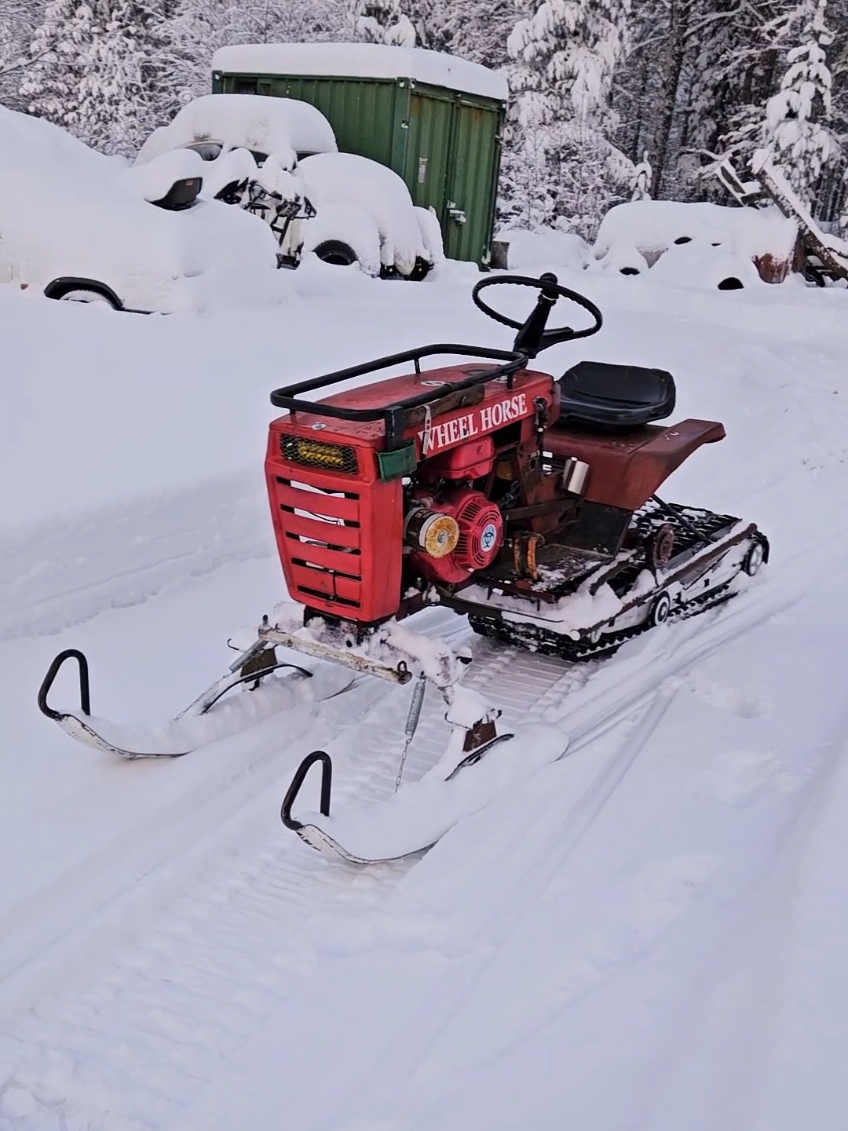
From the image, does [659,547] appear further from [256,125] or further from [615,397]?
[256,125]

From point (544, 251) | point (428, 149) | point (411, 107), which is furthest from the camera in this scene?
point (544, 251)

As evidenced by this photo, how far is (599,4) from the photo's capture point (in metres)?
19.6

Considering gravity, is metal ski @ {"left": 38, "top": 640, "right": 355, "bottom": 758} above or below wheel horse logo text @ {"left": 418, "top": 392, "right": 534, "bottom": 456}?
below

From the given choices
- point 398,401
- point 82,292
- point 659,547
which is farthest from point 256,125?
point 398,401

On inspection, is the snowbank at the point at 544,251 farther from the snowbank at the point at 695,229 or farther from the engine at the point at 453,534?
the engine at the point at 453,534

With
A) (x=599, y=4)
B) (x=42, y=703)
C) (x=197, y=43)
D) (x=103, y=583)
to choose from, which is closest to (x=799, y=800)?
(x=42, y=703)

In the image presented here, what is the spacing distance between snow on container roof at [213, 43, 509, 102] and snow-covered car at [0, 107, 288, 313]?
5313 millimetres

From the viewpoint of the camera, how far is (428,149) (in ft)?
40.1

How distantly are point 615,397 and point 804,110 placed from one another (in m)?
14.5

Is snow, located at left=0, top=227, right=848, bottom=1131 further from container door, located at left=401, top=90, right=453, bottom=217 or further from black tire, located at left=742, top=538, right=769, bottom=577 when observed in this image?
container door, located at left=401, top=90, right=453, bottom=217

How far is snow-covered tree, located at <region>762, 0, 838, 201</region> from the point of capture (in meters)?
16.6

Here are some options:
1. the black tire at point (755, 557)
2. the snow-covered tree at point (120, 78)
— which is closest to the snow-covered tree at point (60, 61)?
the snow-covered tree at point (120, 78)

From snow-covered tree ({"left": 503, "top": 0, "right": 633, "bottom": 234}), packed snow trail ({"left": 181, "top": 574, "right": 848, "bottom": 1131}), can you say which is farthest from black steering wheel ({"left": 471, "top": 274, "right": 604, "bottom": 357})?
snow-covered tree ({"left": 503, "top": 0, "right": 633, "bottom": 234})

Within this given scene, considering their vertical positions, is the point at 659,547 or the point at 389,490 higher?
the point at 389,490
